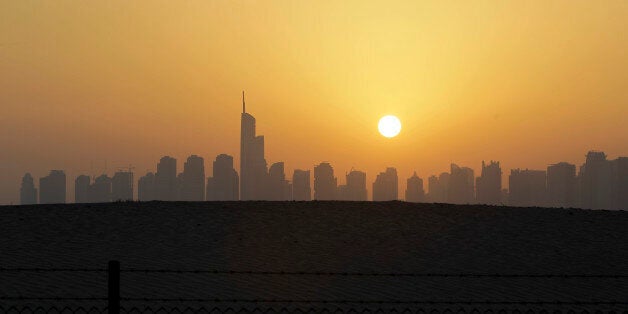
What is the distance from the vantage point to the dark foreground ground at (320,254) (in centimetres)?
2144

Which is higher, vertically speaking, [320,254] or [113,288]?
[113,288]

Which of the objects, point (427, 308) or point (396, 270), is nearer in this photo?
point (427, 308)

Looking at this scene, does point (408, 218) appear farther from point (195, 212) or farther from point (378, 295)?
point (378, 295)

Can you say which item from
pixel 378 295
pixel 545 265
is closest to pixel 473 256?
pixel 545 265

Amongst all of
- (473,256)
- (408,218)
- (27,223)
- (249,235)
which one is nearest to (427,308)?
(473,256)

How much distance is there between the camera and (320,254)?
27.9 m

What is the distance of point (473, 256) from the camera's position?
2831cm

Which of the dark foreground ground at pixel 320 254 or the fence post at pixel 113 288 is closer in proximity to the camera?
the fence post at pixel 113 288

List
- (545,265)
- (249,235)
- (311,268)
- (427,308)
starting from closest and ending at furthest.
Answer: (427,308), (311,268), (545,265), (249,235)

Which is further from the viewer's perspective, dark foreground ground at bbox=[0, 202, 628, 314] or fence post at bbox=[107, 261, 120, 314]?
dark foreground ground at bbox=[0, 202, 628, 314]

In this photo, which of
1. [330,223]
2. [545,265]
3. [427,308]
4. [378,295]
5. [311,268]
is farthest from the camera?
[330,223]

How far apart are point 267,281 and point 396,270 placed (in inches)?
173

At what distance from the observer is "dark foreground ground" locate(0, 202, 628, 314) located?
21438mm

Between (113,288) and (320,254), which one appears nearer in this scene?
(113,288)
